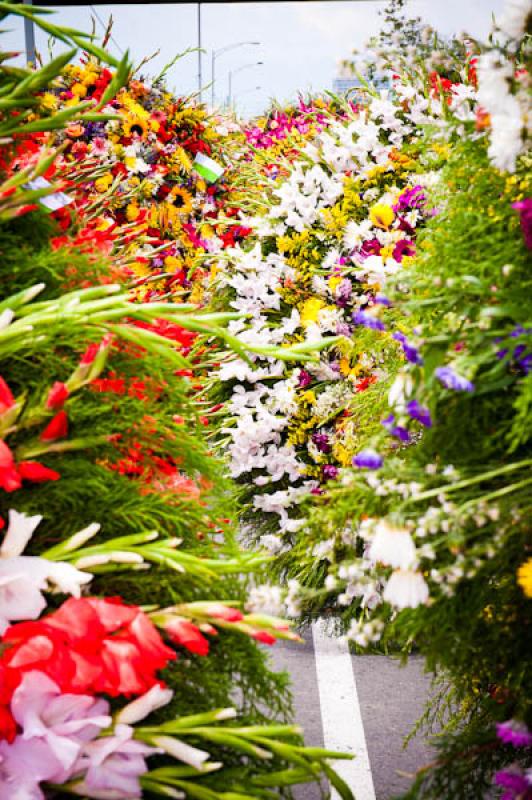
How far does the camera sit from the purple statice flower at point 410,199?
287 cm

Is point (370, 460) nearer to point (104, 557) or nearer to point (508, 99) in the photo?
point (104, 557)

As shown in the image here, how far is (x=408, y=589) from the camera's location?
107 centimetres

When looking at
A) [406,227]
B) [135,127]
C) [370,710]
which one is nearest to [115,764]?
[406,227]

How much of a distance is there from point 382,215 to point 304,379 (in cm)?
58

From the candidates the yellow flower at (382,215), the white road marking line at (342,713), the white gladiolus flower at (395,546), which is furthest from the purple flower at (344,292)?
the white gladiolus flower at (395,546)

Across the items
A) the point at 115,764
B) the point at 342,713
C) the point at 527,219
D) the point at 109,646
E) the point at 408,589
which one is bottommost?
the point at 342,713

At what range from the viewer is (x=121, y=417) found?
113cm

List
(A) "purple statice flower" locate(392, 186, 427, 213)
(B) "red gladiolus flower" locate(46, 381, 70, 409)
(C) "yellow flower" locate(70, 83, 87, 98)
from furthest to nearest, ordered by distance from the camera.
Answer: (C) "yellow flower" locate(70, 83, 87, 98)
(A) "purple statice flower" locate(392, 186, 427, 213)
(B) "red gladiolus flower" locate(46, 381, 70, 409)

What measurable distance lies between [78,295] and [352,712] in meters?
2.43

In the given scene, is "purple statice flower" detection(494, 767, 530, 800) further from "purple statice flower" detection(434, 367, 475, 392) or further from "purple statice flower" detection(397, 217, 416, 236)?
"purple statice flower" detection(397, 217, 416, 236)

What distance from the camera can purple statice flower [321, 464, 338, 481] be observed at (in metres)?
2.94

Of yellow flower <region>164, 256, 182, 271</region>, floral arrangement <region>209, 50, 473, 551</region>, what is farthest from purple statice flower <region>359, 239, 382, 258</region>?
yellow flower <region>164, 256, 182, 271</region>

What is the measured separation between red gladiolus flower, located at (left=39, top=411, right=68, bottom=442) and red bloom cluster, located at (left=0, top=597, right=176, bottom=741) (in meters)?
0.19

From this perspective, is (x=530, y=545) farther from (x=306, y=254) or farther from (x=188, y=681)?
(x=306, y=254)
